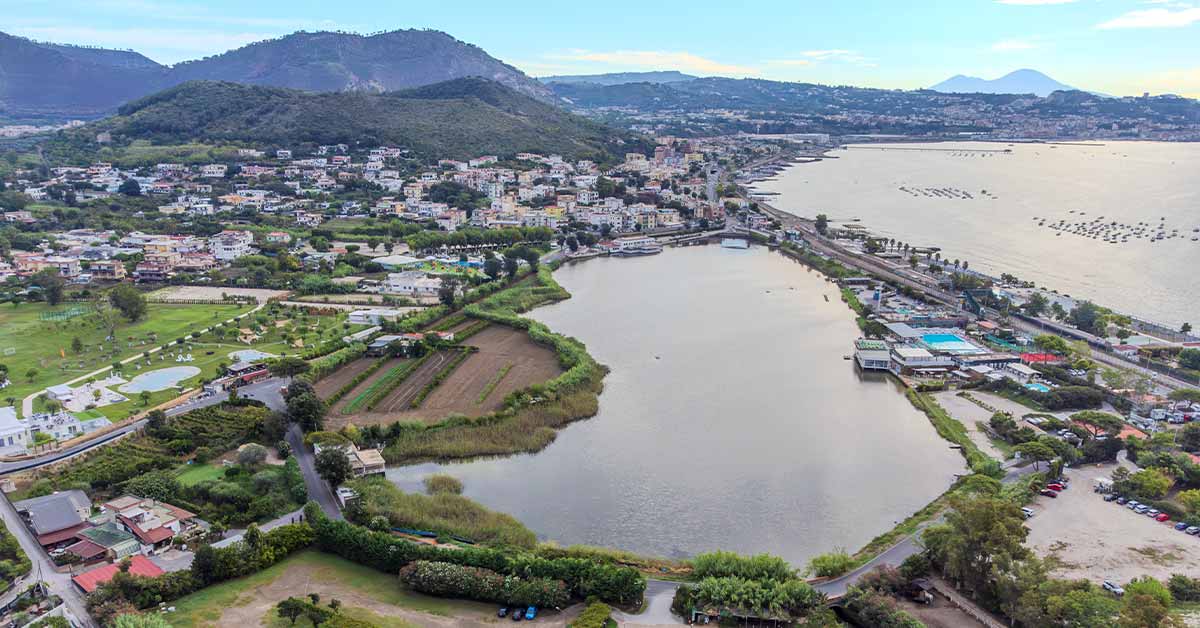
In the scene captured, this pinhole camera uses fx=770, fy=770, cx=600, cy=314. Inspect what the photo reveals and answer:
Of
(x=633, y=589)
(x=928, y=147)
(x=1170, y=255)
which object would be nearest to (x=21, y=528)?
(x=633, y=589)

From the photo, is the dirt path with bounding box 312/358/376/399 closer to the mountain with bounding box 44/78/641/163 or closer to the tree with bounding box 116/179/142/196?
the tree with bounding box 116/179/142/196

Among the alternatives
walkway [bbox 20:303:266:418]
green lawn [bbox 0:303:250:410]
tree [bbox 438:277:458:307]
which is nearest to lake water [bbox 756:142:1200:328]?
tree [bbox 438:277:458:307]

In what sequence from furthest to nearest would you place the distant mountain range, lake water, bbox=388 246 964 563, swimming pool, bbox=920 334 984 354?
1. the distant mountain range
2. swimming pool, bbox=920 334 984 354
3. lake water, bbox=388 246 964 563

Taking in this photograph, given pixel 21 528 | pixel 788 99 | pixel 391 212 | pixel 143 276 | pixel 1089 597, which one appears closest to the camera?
pixel 1089 597

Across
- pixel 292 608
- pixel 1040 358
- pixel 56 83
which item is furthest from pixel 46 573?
pixel 56 83

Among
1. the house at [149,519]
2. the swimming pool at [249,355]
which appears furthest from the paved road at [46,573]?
the swimming pool at [249,355]

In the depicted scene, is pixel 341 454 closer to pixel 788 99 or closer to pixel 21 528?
pixel 21 528
